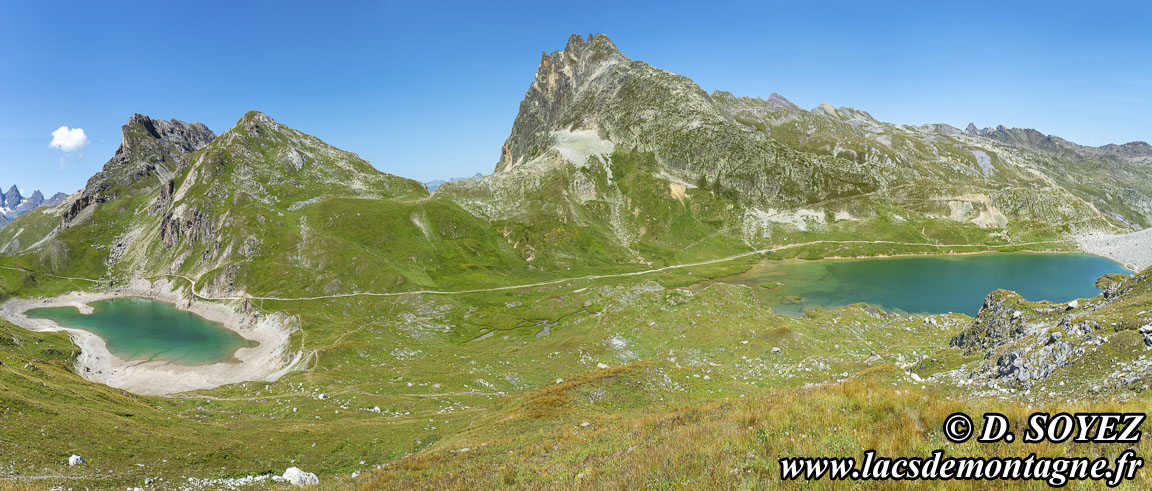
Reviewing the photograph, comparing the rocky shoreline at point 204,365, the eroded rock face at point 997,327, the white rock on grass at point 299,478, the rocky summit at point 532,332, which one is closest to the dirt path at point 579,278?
the rocky summit at point 532,332

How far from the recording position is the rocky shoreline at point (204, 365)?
67.5 metres

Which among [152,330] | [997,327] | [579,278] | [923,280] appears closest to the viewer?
[997,327]

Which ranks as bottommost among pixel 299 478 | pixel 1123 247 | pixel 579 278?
pixel 1123 247

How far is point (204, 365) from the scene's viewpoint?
7712 cm

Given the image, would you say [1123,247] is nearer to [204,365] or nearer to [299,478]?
[299,478]

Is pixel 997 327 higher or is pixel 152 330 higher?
pixel 997 327

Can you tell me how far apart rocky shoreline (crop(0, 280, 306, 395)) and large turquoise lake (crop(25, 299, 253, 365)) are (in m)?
2.16

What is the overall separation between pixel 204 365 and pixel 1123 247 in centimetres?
27405

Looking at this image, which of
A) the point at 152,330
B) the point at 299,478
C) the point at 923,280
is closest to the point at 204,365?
the point at 152,330

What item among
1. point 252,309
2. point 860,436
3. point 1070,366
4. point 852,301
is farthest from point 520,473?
point 252,309

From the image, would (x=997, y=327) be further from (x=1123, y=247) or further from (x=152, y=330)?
(x=1123, y=247)

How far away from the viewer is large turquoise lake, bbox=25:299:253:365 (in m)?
84.6

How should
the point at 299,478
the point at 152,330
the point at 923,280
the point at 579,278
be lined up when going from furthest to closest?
the point at 579,278 < the point at 923,280 < the point at 152,330 < the point at 299,478

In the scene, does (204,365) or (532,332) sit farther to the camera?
(532,332)
